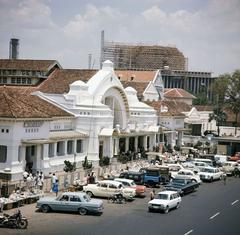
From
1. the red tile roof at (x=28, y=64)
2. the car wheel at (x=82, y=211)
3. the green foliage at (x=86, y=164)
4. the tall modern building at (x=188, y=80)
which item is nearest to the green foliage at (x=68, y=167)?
the green foliage at (x=86, y=164)

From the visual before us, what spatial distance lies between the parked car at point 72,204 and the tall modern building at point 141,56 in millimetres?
102275

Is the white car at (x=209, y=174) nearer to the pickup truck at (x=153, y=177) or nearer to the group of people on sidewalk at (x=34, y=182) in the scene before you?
the pickup truck at (x=153, y=177)

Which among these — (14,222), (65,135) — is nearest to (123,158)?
(65,135)

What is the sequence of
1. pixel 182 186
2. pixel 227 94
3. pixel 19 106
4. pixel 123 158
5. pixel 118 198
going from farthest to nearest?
pixel 227 94, pixel 123 158, pixel 19 106, pixel 182 186, pixel 118 198

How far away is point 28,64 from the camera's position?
222ft

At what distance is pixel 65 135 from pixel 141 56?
325 feet

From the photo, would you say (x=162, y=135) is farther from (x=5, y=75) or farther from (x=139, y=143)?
(x=5, y=75)

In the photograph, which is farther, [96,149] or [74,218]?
[96,149]

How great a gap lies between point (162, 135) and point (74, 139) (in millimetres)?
21962

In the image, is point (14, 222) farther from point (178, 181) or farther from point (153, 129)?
point (153, 129)

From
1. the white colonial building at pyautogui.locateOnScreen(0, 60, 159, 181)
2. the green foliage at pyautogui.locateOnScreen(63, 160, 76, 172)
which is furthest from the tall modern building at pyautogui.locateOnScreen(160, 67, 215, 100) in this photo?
the green foliage at pyautogui.locateOnScreen(63, 160, 76, 172)

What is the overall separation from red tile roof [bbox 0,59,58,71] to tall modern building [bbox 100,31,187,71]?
2455 inches

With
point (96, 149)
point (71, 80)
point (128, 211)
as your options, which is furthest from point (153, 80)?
point (128, 211)

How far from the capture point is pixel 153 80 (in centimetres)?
8775
